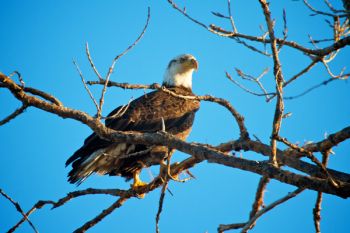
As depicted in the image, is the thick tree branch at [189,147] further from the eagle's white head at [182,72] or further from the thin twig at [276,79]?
the eagle's white head at [182,72]

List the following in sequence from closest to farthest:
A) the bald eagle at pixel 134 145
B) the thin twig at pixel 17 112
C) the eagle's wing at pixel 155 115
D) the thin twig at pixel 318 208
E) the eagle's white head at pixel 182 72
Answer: the thin twig at pixel 318 208
the thin twig at pixel 17 112
the bald eagle at pixel 134 145
the eagle's wing at pixel 155 115
the eagle's white head at pixel 182 72

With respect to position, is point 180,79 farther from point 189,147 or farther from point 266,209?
point 266,209

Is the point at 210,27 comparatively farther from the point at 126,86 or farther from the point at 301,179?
the point at 301,179

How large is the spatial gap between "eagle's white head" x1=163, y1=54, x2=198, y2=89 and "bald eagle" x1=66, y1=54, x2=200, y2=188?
120cm

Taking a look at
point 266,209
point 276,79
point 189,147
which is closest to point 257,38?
point 276,79

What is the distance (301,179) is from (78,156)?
344 centimetres

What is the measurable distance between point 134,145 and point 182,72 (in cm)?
243

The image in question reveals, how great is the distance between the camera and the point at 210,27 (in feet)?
11.8

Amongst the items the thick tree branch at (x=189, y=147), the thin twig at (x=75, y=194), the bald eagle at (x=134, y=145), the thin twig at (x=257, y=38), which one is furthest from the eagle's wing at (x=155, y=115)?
the thin twig at (x=257, y=38)

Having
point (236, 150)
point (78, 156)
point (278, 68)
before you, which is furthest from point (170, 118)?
point (278, 68)

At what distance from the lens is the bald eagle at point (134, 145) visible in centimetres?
A: 592

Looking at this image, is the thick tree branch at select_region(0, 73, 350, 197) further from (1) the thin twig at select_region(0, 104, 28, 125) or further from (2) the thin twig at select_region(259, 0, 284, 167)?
(2) the thin twig at select_region(259, 0, 284, 167)

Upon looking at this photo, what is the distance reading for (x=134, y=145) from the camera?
625cm

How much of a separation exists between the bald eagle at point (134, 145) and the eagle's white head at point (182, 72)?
1204 mm
